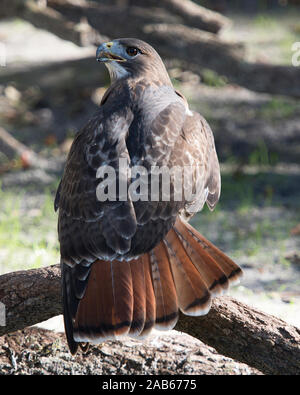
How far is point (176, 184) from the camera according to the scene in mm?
2994

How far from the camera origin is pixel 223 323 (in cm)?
284

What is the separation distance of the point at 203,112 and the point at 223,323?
448 cm

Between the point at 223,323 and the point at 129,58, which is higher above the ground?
the point at 129,58

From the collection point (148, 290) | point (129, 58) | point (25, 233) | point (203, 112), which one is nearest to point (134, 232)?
point (148, 290)

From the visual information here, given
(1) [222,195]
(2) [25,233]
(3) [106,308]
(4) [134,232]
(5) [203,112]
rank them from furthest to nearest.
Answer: (5) [203,112] → (1) [222,195] → (2) [25,233] → (4) [134,232] → (3) [106,308]

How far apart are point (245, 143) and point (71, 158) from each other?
3.71 meters

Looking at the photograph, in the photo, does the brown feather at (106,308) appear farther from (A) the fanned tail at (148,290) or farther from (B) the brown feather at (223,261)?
(B) the brown feather at (223,261)

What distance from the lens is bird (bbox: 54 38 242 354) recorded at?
2.70m

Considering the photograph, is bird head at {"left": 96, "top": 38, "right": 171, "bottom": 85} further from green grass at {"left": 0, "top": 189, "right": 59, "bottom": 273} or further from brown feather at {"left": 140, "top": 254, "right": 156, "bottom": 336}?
green grass at {"left": 0, "top": 189, "right": 59, "bottom": 273}

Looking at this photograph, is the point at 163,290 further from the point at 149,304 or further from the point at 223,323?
the point at 223,323

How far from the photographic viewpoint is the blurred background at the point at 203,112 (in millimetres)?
4949

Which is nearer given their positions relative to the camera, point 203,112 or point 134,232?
point 134,232

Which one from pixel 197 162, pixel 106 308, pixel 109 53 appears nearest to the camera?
pixel 106 308
